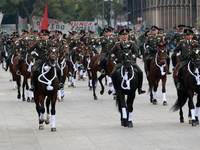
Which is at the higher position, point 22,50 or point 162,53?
point 22,50

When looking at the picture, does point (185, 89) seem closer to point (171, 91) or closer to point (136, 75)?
point (136, 75)

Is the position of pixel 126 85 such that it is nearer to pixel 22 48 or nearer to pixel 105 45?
pixel 105 45

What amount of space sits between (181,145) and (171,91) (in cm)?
1082

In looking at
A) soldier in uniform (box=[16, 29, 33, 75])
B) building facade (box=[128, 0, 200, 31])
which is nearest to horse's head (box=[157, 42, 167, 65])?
soldier in uniform (box=[16, 29, 33, 75])

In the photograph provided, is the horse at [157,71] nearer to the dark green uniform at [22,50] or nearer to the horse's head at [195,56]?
the horse's head at [195,56]

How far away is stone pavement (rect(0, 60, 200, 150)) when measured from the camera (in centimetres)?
1046

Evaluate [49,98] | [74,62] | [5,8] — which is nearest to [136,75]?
[49,98]

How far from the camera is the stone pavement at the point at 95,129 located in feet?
34.3

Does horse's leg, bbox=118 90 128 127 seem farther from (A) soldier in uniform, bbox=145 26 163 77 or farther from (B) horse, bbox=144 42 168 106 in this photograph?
(A) soldier in uniform, bbox=145 26 163 77

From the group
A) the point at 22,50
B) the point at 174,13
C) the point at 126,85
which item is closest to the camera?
the point at 126,85

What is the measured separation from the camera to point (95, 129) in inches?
488

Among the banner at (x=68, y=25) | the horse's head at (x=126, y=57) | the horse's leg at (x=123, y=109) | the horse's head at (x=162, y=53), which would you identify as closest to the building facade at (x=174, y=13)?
the banner at (x=68, y=25)

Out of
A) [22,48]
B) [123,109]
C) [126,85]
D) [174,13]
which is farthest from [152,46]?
[174,13]

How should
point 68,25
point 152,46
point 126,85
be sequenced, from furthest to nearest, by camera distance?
point 68,25
point 152,46
point 126,85
